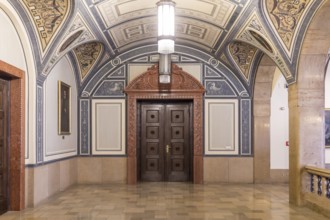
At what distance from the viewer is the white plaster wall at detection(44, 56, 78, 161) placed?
8.09 m

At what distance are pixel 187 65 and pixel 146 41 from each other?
4.53ft

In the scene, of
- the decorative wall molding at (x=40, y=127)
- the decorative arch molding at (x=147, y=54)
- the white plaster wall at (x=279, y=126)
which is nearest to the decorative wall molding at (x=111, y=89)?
the decorative arch molding at (x=147, y=54)

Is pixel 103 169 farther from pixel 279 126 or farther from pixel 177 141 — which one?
pixel 279 126

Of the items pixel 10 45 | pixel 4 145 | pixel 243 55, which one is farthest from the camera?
pixel 243 55

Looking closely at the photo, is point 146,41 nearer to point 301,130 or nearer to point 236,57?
point 236,57

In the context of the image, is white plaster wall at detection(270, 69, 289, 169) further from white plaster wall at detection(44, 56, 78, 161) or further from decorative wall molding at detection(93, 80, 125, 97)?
white plaster wall at detection(44, 56, 78, 161)

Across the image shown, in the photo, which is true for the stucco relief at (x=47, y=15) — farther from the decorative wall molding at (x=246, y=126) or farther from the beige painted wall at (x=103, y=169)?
the decorative wall molding at (x=246, y=126)

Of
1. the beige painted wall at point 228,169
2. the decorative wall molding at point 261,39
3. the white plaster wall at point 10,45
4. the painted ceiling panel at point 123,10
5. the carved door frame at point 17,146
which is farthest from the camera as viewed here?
the beige painted wall at point 228,169

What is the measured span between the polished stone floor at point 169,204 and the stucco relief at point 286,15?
3108 mm

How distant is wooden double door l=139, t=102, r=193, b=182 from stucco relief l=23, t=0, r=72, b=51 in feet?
14.1

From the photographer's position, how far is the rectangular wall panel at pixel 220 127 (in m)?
10.6

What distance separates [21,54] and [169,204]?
3973mm

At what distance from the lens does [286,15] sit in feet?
21.9

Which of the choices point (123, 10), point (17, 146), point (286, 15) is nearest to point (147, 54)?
point (123, 10)
